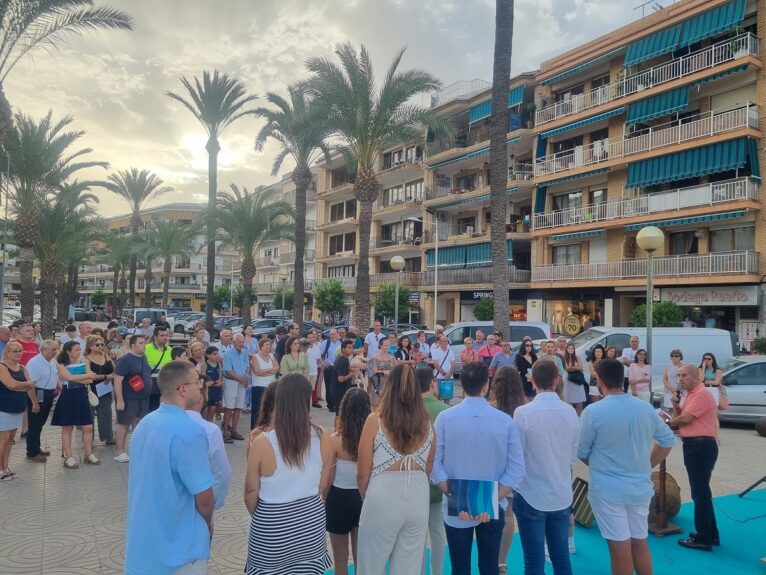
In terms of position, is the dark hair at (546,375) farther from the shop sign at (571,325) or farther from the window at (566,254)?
the window at (566,254)

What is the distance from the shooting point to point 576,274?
98.5ft

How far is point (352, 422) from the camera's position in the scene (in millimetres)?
3717

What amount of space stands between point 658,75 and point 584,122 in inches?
159

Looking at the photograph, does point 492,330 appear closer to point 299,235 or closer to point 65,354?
point 299,235

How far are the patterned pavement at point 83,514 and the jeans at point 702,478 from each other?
6.22 feet

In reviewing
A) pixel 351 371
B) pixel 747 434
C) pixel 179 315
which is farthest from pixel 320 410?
pixel 179 315

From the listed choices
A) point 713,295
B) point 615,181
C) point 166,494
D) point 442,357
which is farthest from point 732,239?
point 166,494

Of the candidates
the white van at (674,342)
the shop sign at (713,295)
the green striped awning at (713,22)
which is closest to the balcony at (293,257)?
the shop sign at (713,295)

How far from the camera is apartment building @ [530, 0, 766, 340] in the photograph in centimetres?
2378

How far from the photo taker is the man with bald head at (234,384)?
922cm

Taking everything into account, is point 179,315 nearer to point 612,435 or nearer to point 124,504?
point 124,504

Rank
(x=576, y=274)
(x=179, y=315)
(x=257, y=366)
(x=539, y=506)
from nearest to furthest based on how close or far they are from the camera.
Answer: (x=539, y=506), (x=257, y=366), (x=576, y=274), (x=179, y=315)

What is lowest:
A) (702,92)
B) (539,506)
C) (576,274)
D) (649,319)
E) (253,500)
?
(539,506)

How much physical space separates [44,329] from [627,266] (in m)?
27.5
